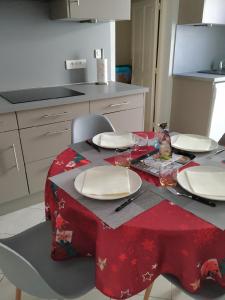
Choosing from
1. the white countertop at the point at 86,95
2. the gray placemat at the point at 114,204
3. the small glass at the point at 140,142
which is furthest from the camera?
the white countertop at the point at 86,95

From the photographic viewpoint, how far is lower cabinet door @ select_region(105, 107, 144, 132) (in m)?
2.31

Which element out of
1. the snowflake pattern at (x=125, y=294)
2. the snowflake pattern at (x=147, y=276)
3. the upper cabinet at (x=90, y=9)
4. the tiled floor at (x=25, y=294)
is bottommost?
the tiled floor at (x=25, y=294)

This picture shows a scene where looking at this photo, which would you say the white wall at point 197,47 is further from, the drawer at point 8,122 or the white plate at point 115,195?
the white plate at point 115,195

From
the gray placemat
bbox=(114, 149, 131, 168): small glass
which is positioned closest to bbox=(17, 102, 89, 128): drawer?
bbox=(114, 149, 131, 168): small glass

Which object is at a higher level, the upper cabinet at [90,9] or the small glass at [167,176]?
the upper cabinet at [90,9]

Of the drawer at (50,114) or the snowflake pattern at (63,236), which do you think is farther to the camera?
the drawer at (50,114)

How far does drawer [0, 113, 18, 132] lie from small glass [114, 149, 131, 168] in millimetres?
892

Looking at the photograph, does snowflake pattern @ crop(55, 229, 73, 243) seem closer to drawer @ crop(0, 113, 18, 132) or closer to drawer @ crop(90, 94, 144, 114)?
drawer @ crop(0, 113, 18, 132)

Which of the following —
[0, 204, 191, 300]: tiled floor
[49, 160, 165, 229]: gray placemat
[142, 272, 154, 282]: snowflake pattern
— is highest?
[49, 160, 165, 229]: gray placemat

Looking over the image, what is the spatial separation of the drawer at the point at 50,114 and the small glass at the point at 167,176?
1.14m

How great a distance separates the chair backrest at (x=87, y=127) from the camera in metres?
1.66

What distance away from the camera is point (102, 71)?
2.52m

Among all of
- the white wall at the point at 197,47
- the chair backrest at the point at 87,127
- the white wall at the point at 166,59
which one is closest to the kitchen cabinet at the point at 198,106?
the white wall at the point at 166,59

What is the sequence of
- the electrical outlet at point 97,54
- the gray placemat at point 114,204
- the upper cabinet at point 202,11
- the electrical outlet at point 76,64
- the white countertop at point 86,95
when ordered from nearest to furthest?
the gray placemat at point 114,204
the white countertop at point 86,95
the electrical outlet at point 76,64
the electrical outlet at point 97,54
the upper cabinet at point 202,11
